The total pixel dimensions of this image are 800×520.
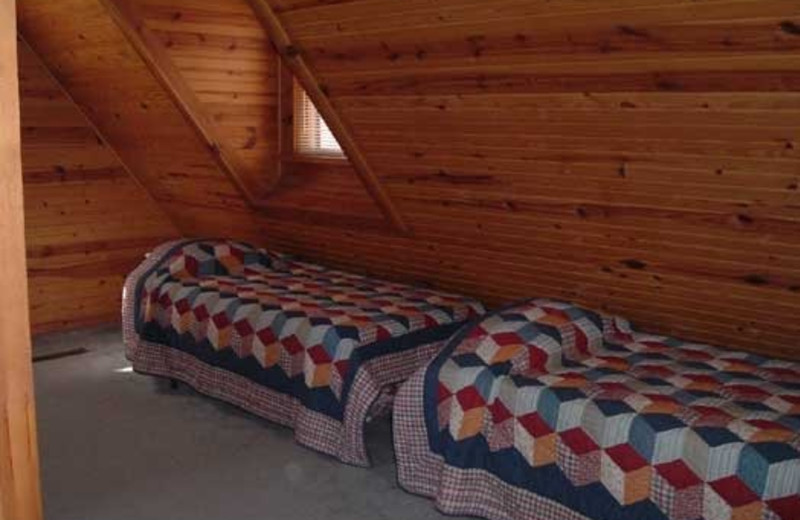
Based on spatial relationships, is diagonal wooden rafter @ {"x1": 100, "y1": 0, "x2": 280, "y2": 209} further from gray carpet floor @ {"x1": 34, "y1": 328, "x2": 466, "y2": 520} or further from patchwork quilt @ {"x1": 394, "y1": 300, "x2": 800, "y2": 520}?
patchwork quilt @ {"x1": 394, "y1": 300, "x2": 800, "y2": 520}

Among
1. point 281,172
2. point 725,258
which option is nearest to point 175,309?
point 281,172

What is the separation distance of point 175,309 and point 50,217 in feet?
5.08

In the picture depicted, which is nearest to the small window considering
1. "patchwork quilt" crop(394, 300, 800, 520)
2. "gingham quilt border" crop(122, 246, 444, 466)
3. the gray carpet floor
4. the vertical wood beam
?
"gingham quilt border" crop(122, 246, 444, 466)

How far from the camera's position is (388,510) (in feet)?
9.71

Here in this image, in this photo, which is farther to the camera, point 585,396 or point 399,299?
point 399,299

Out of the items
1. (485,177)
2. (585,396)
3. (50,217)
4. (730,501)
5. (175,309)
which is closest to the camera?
(730,501)

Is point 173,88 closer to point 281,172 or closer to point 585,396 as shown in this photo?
point 281,172

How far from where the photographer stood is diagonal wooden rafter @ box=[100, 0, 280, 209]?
11.6 feet

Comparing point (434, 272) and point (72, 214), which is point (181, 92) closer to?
point (434, 272)

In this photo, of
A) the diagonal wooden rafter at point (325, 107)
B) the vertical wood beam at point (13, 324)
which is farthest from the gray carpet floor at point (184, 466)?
the diagonal wooden rafter at point (325, 107)

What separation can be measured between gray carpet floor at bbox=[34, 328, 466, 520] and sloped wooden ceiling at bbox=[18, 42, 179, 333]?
1.13 m

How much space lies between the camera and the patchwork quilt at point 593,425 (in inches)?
91.8

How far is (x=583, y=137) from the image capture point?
276 cm

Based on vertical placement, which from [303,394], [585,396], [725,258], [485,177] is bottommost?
[303,394]
